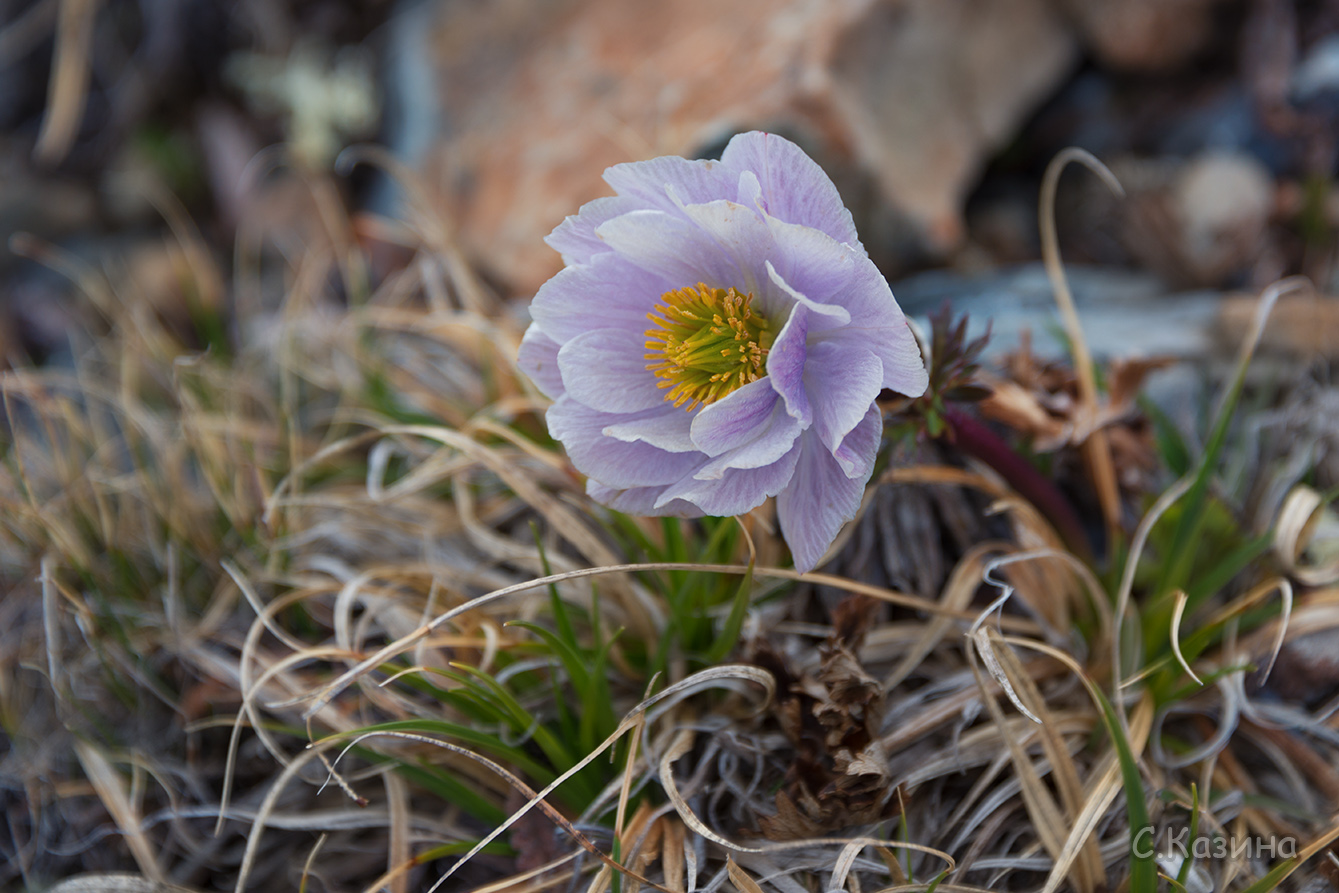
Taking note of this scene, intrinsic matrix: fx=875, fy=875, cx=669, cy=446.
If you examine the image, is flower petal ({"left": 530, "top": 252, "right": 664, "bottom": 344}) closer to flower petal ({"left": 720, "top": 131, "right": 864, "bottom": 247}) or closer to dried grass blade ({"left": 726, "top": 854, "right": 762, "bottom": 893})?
flower petal ({"left": 720, "top": 131, "right": 864, "bottom": 247})

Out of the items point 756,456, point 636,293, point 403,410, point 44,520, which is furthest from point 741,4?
point 44,520

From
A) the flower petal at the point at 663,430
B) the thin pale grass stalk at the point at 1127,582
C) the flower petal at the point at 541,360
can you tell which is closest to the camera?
the flower petal at the point at 663,430

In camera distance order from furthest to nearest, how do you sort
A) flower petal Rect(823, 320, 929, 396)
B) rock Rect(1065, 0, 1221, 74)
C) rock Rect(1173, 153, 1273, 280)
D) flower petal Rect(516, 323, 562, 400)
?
rock Rect(1065, 0, 1221, 74) < rock Rect(1173, 153, 1273, 280) < flower petal Rect(516, 323, 562, 400) < flower petal Rect(823, 320, 929, 396)

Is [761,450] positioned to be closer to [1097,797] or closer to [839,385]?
→ [839,385]

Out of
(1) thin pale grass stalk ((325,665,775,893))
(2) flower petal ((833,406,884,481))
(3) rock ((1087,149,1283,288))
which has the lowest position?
(1) thin pale grass stalk ((325,665,775,893))

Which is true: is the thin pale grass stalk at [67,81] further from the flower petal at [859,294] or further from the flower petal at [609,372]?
the flower petal at [859,294]

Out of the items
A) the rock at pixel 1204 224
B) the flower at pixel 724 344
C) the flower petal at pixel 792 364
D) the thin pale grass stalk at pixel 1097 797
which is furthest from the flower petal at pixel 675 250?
the rock at pixel 1204 224

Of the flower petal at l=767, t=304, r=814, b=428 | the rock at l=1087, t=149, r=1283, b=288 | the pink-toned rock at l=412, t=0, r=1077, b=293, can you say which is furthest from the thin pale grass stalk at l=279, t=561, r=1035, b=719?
the rock at l=1087, t=149, r=1283, b=288
